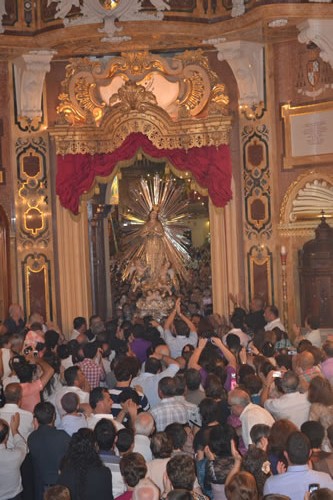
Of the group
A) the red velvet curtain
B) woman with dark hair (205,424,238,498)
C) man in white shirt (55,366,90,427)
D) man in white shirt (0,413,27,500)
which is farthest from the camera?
the red velvet curtain

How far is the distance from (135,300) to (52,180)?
269 centimetres

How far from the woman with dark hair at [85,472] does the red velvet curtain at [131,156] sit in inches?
396

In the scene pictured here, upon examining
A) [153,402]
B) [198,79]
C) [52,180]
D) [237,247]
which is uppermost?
[198,79]

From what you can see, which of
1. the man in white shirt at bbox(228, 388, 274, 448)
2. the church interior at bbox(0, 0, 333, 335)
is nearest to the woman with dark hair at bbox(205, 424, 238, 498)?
the man in white shirt at bbox(228, 388, 274, 448)

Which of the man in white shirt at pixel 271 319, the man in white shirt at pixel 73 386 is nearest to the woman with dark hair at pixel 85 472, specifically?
the man in white shirt at pixel 73 386

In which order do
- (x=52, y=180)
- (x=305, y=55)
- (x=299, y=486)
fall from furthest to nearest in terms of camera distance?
1. (x=52, y=180)
2. (x=305, y=55)
3. (x=299, y=486)

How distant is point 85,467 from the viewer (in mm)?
7215

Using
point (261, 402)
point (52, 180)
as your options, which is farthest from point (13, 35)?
point (261, 402)

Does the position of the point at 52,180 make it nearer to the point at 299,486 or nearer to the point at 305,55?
the point at 305,55

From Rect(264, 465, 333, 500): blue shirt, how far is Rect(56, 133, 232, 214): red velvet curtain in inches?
408

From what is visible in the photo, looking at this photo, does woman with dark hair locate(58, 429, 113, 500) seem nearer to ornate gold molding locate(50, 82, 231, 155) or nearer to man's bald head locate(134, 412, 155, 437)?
man's bald head locate(134, 412, 155, 437)

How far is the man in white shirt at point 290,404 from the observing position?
356 inches

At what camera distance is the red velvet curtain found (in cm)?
1705

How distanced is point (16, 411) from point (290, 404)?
232 cm
